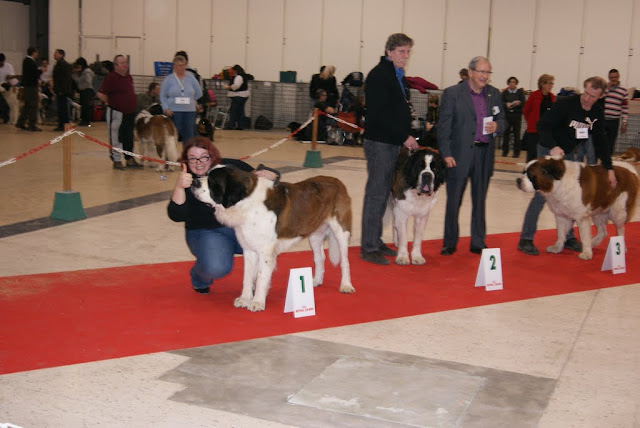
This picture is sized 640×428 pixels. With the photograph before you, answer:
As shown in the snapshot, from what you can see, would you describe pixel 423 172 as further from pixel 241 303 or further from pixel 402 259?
pixel 241 303

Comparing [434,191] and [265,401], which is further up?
[434,191]

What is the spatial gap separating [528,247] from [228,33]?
1778 cm

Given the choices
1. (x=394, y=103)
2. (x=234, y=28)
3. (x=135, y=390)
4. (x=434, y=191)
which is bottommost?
(x=135, y=390)

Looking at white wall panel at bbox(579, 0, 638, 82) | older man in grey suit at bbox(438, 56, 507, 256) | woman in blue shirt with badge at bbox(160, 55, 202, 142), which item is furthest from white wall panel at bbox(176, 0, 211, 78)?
older man in grey suit at bbox(438, 56, 507, 256)

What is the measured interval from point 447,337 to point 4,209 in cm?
552

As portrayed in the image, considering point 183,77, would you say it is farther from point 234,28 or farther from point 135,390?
point 234,28

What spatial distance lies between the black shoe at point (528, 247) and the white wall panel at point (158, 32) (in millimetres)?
18461

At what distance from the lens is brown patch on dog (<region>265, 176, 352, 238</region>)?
492 centimetres

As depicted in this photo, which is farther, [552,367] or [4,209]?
[4,209]

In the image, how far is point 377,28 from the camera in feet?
70.9

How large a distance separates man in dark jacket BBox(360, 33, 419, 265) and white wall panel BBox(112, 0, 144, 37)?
1928 centimetres

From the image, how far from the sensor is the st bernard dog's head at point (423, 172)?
630 cm

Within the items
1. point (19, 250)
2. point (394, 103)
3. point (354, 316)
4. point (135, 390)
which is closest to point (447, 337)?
point (354, 316)

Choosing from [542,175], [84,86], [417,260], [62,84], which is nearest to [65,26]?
[84,86]
